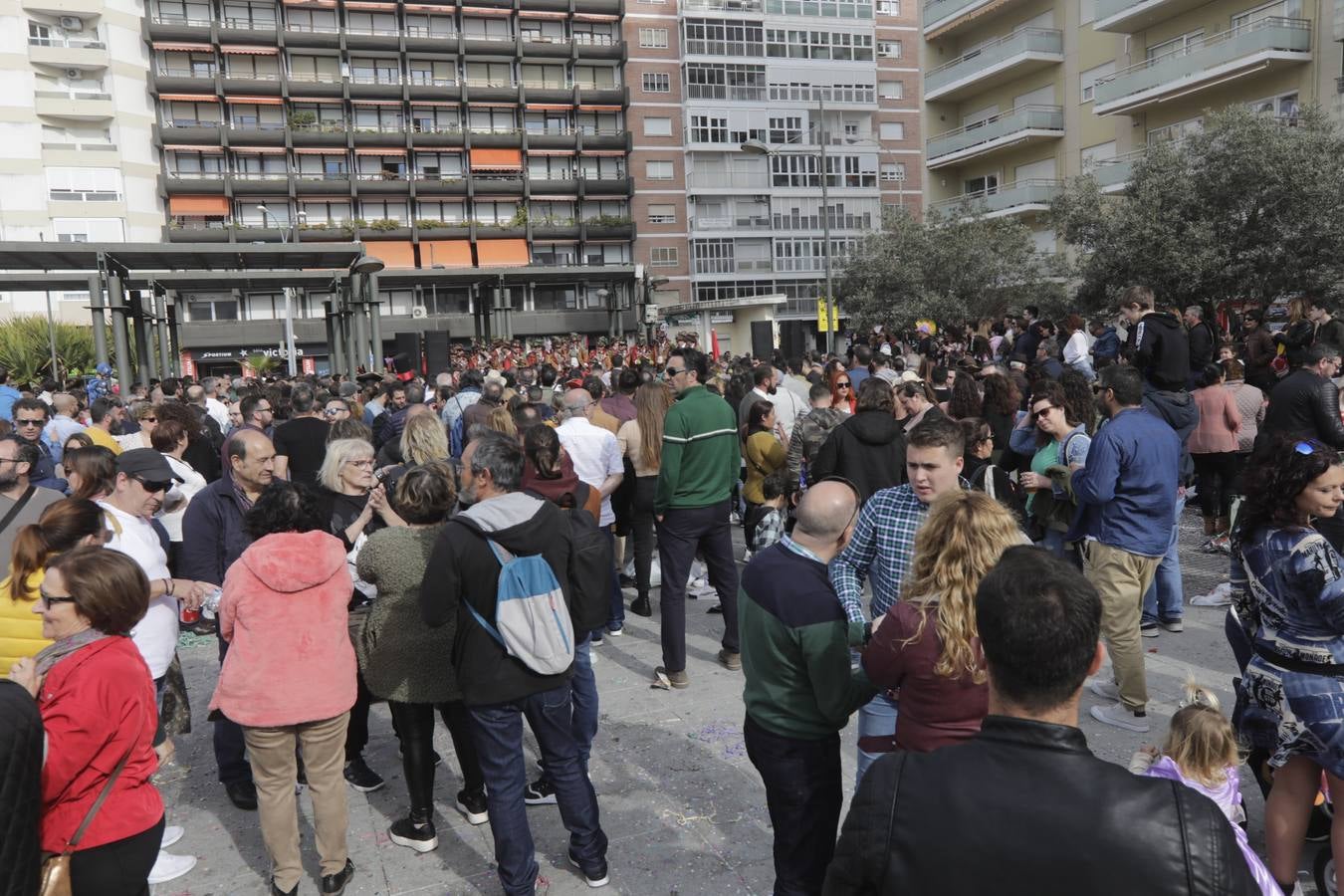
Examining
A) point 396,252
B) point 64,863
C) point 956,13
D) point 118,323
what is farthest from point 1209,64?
point 396,252

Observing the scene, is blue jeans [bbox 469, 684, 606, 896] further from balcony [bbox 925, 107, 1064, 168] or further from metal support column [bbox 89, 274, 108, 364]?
balcony [bbox 925, 107, 1064, 168]

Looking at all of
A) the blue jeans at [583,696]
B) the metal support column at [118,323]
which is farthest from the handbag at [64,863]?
the metal support column at [118,323]

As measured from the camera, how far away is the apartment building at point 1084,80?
23141mm

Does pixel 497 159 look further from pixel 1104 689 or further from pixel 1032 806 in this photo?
pixel 1032 806

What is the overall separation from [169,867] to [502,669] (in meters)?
1.95

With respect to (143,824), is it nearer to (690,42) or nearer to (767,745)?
(767,745)

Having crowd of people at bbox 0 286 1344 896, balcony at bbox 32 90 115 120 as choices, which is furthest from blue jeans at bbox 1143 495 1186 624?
balcony at bbox 32 90 115 120

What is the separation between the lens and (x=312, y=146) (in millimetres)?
48625

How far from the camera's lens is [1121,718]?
490cm

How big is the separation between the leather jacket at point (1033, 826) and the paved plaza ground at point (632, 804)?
2.33 m

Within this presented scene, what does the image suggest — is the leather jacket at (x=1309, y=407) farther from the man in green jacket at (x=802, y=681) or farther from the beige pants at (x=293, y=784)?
the beige pants at (x=293, y=784)

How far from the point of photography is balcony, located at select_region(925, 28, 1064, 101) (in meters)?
31.2

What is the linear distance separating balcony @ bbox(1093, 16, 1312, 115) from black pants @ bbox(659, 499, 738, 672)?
80.3 feet

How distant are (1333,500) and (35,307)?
56944 mm
